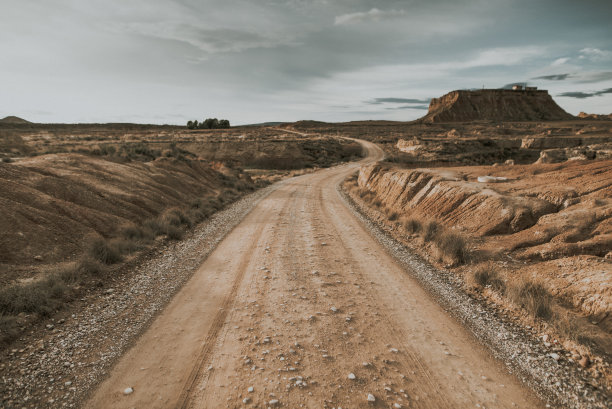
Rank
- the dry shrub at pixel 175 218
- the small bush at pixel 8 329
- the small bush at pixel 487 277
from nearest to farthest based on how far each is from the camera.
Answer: the small bush at pixel 8 329 → the small bush at pixel 487 277 → the dry shrub at pixel 175 218

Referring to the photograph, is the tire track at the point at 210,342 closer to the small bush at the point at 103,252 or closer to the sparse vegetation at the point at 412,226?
the small bush at the point at 103,252

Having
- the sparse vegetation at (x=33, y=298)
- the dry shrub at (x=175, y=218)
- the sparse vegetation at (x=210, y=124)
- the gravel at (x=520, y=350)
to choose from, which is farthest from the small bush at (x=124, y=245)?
the sparse vegetation at (x=210, y=124)

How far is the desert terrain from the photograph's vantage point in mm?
4855

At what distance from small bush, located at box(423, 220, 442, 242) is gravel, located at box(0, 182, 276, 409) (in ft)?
27.9

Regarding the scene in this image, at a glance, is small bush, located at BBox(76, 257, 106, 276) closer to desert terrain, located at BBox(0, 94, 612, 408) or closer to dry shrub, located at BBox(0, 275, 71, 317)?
desert terrain, located at BBox(0, 94, 612, 408)

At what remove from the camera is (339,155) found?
60.5 meters

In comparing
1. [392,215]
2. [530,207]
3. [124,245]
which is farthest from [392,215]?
[124,245]

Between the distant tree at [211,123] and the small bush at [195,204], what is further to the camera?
the distant tree at [211,123]

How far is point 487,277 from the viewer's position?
26.7ft

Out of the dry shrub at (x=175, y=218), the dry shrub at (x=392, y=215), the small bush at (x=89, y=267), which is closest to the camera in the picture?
the small bush at (x=89, y=267)

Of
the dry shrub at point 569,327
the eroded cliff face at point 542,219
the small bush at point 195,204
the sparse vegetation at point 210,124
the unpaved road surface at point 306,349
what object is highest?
the sparse vegetation at point 210,124

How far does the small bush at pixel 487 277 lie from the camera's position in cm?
784

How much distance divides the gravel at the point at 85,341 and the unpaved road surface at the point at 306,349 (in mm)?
303

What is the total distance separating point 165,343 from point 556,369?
705cm
